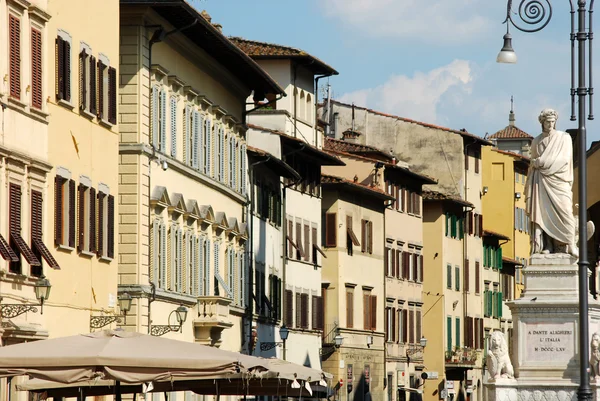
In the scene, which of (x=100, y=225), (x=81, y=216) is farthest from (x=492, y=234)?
(x=81, y=216)

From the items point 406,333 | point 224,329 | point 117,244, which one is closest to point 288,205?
point 224,329

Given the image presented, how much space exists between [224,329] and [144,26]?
1308cm

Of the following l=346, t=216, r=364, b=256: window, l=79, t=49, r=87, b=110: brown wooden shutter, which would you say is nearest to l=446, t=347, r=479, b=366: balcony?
l=346, t=216, r=364, b=256: window

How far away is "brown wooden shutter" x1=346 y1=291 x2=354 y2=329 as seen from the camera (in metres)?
77.1

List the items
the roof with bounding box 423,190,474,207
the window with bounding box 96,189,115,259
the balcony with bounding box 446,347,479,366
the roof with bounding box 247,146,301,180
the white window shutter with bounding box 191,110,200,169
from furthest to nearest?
the balcony with bounding box 446,347,479,366 < the roof with bounding box 423,190,474,207 < the roof with bounding box 247,146,301,180 < the white window shutter with bounding box 191,110,200,169 < the window with bounding box 96,189,115,259

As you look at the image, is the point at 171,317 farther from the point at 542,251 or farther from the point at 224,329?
the point at 542,251

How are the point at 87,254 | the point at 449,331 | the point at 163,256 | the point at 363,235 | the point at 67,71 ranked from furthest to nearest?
the point at 449,331, the point at 363,235, the point at 163,256, the point at 87,254, the point at 67,71

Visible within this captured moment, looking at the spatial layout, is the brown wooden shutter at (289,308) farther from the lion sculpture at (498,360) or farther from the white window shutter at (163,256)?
the lion sculpture at (498,360)

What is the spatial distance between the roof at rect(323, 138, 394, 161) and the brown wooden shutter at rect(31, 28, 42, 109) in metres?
51.5

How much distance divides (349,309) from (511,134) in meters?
57.6

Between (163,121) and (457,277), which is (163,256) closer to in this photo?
(163,121)

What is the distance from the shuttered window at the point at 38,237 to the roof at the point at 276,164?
26387mm

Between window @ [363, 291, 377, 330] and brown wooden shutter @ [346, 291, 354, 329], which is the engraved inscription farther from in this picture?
window @ [363, 291, 377, 330]

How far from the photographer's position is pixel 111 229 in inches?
1506
